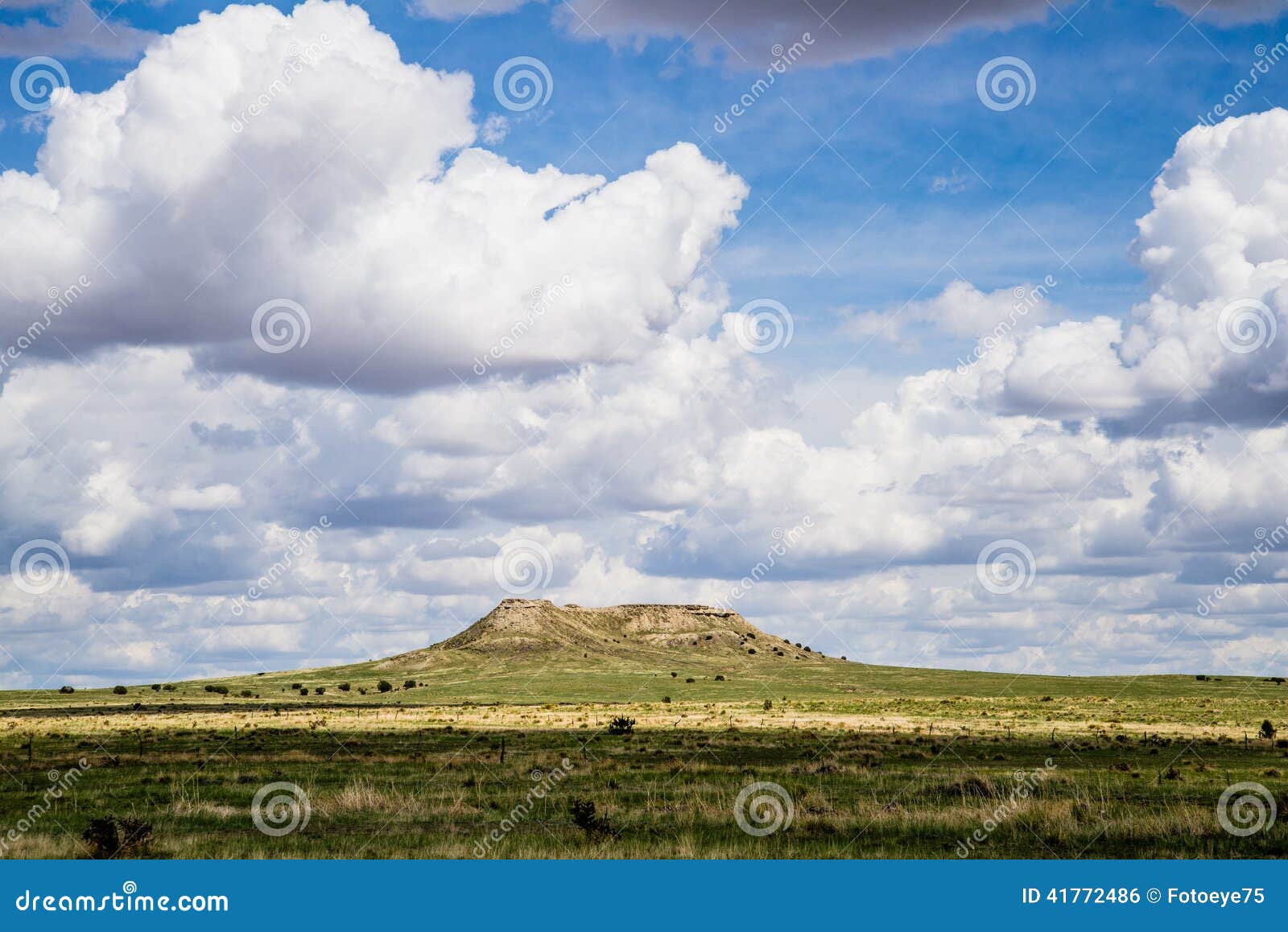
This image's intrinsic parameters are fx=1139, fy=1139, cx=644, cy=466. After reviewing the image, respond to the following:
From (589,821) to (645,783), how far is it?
9623mm

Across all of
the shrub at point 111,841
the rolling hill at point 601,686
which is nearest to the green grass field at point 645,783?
the shrub at point 111,841

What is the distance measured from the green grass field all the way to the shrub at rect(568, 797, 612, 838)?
3.3 inches

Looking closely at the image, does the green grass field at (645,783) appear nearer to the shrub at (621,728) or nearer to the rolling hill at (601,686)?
the shrub at (621,728)

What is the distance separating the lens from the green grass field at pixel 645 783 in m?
20.7

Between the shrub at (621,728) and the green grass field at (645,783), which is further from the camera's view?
the shrub at (621,728)

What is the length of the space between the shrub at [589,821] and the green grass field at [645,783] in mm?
84

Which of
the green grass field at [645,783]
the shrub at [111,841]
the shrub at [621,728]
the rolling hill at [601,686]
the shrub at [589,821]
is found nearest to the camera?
the shrub at [111,841]

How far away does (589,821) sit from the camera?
72.7 feet

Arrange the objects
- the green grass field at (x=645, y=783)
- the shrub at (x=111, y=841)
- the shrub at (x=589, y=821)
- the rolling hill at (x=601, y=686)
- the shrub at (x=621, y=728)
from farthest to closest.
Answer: the rolling hill at (x=601, y=686), the shrub at (x=621, y=728), the shrub at (x=589, y=821), the green grass field at (x=645, y=783), the shrub at (x=111, y=841)

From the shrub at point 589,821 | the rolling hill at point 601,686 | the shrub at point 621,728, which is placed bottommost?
the shrub at point 589,821

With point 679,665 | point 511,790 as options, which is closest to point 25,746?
point 511,790

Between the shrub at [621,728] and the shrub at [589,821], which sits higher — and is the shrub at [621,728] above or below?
above

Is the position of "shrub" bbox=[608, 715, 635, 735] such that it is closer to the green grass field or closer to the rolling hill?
the green grass field

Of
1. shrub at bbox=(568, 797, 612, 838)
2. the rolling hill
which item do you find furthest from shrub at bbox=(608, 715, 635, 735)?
the rolling hill
